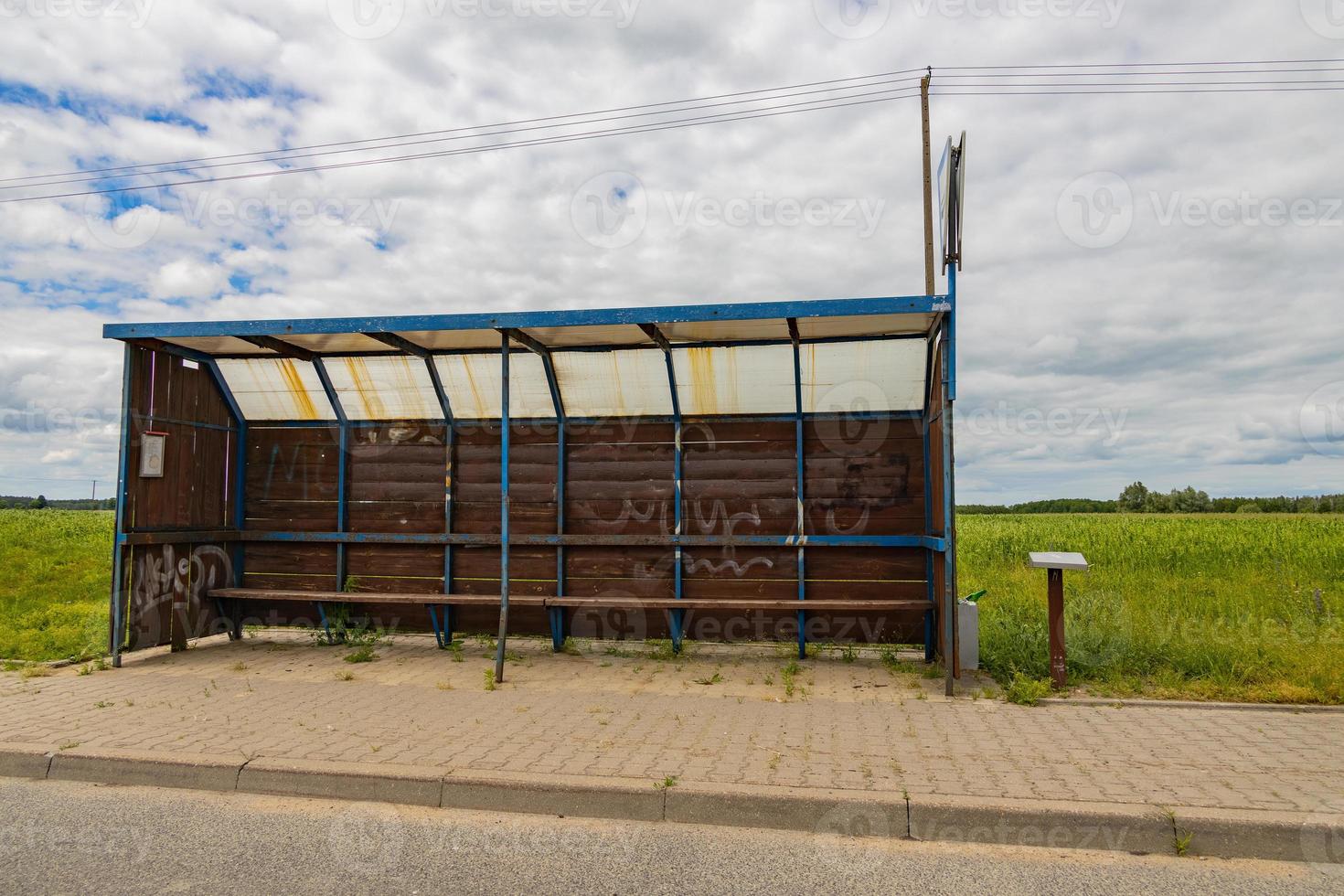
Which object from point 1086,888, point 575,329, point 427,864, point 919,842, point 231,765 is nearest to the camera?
point 1086,888

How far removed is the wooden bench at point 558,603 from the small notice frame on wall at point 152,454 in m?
1.42

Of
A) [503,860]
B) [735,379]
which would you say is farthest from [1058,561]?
[503,860]

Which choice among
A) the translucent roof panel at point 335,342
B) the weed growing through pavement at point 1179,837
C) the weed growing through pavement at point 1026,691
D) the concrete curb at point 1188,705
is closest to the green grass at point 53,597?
the translucent roof panel at point 335,342

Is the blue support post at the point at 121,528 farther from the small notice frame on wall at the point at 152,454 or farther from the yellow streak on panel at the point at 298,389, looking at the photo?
the yellow streak on panel at the point at 298,389

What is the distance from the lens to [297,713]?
6.00m

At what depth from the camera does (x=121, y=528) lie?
7.84 metres

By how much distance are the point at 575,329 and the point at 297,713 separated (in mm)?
3743

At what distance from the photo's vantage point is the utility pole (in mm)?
14891

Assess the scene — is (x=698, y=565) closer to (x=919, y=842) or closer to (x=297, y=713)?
(x=297, y=713)

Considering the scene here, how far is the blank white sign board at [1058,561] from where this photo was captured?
638 centimetres

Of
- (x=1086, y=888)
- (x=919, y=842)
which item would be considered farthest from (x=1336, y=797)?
(x=919, y=842)

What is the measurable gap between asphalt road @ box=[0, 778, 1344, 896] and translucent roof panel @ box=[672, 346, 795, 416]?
4.71 metres

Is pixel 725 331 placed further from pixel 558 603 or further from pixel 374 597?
pixel 374 597

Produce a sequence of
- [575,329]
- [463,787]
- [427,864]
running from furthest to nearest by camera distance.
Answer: [575,329] < [463,787] < [427,864]
